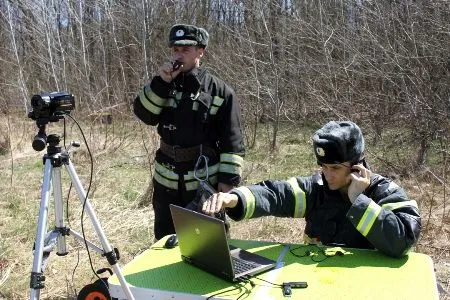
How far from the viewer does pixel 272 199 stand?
247 cm

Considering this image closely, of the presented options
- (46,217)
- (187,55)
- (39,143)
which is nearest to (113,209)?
(187,55)

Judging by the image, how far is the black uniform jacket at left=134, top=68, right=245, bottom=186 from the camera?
3.01m

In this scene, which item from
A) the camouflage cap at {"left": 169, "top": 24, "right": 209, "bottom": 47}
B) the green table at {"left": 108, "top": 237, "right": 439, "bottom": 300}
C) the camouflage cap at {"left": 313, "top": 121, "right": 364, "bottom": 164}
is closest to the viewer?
the green table at {"left": 108, "top": 237, "right": 439, "bottom": 300}

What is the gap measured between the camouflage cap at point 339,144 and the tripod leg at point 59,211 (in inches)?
51.5

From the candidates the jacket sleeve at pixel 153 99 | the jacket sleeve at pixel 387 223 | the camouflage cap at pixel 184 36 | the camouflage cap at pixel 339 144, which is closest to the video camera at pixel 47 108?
the jacket sleeve at pixel 153 99

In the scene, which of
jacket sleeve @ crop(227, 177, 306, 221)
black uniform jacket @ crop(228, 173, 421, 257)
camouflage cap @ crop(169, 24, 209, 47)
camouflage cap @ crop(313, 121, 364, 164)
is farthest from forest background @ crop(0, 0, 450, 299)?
camouflage cap @ crop(169, 24, 209, 47)

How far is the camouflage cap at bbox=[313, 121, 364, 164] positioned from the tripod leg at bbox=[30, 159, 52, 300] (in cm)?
129

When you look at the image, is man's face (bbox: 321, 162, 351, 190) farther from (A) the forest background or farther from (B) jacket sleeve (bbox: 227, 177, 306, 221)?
(A) the forest background

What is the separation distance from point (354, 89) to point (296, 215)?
20.0 ft

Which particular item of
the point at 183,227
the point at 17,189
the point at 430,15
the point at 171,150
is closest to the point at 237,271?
the point at 183,227

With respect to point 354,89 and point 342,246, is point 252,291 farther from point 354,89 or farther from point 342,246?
point 354,89

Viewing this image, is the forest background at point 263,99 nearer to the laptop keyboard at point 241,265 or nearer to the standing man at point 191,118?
the standing man at point 191,118

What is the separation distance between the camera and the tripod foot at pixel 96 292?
8.71ft

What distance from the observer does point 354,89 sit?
8195 mm
